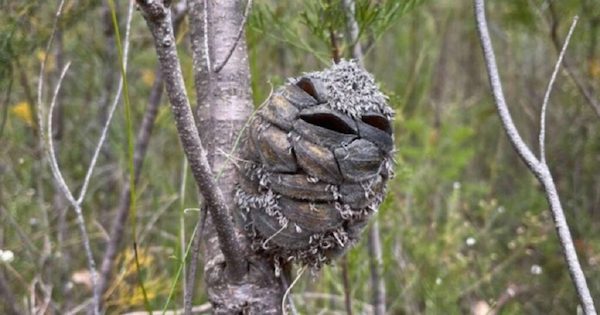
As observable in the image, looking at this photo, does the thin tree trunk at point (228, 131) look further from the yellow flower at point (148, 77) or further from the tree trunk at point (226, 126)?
the yellow flower at point (148, 77)

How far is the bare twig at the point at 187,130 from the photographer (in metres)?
0.64

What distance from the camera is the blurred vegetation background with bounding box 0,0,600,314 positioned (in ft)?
6.02

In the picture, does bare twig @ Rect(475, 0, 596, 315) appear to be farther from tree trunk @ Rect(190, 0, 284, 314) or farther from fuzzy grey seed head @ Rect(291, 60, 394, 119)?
tree trunk @ Rect(190, 0, 284, 314)

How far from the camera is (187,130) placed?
2.38 feet

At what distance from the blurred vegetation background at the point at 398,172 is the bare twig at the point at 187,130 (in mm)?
569

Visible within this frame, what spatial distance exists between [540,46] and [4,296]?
2861 millimetres

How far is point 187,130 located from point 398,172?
794mm

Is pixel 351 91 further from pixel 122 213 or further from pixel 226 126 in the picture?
pixel 122 213

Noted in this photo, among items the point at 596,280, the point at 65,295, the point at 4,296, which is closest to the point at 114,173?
the point at 65,295

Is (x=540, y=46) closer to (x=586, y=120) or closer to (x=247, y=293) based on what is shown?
(x=586, y=120)

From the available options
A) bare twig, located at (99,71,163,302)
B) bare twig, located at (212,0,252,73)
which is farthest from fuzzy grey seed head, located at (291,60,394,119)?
bare twig, located at (99,71,163,302)

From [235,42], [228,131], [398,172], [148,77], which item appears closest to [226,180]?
[228,131]

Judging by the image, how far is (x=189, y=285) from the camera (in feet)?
2.95

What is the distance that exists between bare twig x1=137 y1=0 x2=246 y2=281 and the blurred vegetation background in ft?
1.87
